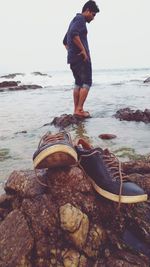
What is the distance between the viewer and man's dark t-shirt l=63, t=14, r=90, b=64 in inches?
249

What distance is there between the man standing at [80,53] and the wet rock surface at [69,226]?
183 inches

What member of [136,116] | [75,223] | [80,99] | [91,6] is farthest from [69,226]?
[91,6]

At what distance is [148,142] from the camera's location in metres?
4.45

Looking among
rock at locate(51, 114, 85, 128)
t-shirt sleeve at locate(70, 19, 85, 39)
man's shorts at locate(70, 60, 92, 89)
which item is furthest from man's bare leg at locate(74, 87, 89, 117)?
t-shirt sleeve at locate(70, 19, 85, 39)

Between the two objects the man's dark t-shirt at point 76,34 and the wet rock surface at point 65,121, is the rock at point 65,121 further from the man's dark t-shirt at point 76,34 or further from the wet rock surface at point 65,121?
the man's dark t-shirt at point 76,34

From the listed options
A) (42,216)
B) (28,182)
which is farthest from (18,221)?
(28,182)

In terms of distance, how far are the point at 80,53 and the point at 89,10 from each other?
2.62 ft

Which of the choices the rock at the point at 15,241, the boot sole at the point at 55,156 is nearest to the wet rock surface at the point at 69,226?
the rock at the point at 15,241

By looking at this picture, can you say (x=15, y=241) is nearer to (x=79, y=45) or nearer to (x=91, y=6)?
(x=79, y=45)

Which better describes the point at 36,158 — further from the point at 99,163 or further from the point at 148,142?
the point at 148,142

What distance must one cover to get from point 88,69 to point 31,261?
5.25 m

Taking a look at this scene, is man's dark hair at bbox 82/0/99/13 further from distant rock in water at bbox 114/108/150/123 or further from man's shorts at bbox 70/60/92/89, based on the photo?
distant rock in water at bbox 114/108/150/123

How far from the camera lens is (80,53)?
6.46m

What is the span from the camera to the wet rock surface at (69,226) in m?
1.79
